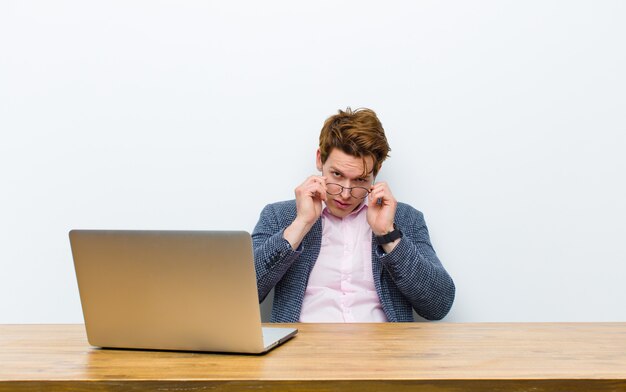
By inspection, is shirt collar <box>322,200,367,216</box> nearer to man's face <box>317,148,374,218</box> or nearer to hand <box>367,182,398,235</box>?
man's face <box>317,148,374,218</box>

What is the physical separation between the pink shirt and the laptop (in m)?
0.73

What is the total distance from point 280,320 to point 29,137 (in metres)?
1.05

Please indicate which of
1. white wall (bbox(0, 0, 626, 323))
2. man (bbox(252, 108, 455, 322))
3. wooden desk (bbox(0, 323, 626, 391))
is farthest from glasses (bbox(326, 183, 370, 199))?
wooden desk (bbox(0, 323, 626, 391))

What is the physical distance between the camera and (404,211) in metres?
2.11

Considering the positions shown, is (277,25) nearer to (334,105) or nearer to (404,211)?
(334,105)

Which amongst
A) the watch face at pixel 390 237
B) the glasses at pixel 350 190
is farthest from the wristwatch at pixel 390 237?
the glasses at pixel 350 190

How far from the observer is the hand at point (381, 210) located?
187cm

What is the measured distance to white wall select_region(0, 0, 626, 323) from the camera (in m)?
2.18

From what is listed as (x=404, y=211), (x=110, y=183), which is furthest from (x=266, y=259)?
(x=110, y=183)

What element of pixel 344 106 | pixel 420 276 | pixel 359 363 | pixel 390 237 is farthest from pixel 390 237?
pixel 359 363

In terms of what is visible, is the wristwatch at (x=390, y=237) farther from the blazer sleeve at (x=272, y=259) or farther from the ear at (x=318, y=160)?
the ear at (x=318, y=160)

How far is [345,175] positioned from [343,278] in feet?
1.03

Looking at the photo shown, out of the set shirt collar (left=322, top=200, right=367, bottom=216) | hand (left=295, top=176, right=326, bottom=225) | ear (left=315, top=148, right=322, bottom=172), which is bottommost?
shirt collar (left=322, top=200, right=367, bottom=216)

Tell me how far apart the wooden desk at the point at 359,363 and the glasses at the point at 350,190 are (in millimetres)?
605
